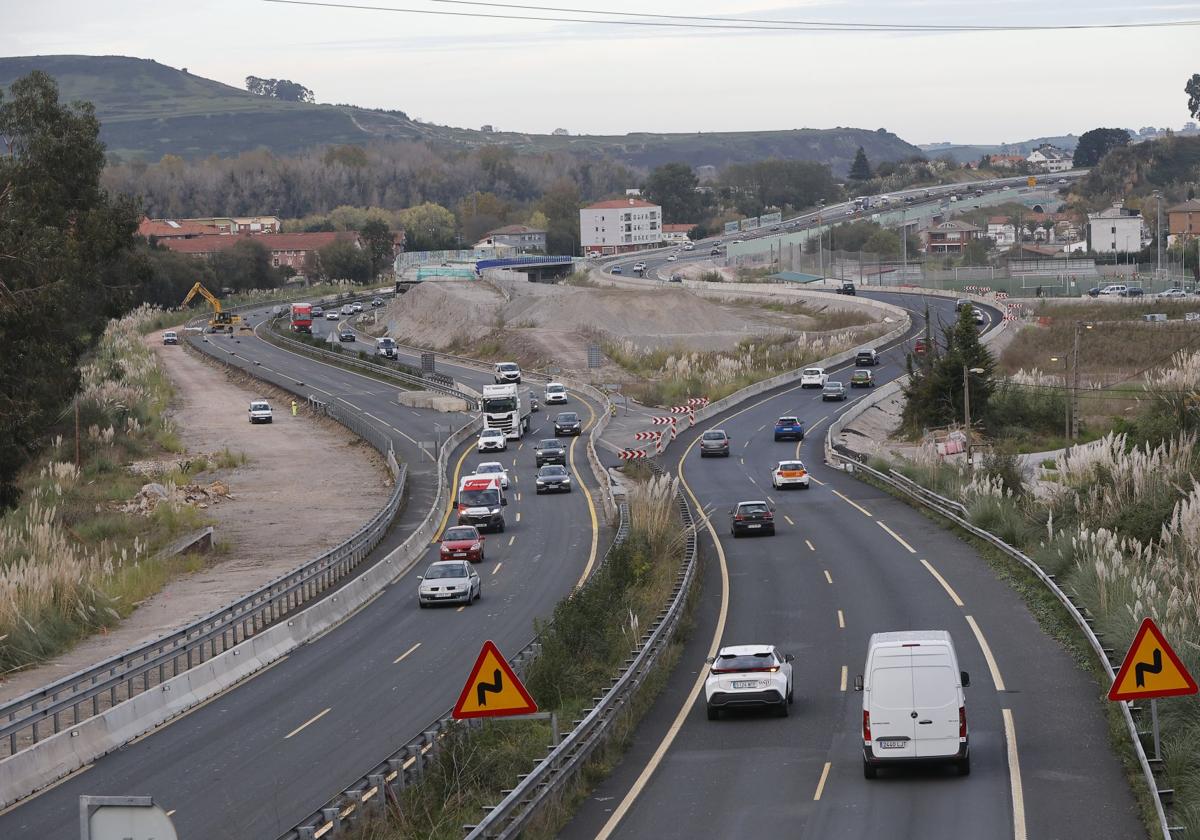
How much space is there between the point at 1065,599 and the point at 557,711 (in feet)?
42.1

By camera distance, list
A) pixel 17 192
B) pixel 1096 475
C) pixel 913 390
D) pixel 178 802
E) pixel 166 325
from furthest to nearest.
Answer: pixel 166 325, pixel 913 390, pixel 17 192, pixel 1096 475, pixel 178 802

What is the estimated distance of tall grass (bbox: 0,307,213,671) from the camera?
1459 inches

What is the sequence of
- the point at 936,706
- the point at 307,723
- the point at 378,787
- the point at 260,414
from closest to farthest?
1. the point at 378,787
2. the point at 936,706
3. the point at 307,723
4. the point at 260,414

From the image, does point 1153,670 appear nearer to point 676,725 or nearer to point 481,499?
point 676,725

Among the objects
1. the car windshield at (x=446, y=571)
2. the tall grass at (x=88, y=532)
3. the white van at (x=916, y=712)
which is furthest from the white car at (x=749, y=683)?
the tall grass at (x=88, y=532)

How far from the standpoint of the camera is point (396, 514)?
2164 inches

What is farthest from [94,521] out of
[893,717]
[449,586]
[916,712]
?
[916,712]

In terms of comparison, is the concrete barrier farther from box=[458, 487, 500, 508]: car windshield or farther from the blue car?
the blue car

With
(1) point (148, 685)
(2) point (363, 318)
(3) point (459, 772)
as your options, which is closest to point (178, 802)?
(3) point (459, 772)

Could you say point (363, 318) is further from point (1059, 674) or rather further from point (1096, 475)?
point (1059, 674)

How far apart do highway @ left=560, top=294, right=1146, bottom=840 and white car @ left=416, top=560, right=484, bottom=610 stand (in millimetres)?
6196

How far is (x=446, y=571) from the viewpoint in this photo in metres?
40.0

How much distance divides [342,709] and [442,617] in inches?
407

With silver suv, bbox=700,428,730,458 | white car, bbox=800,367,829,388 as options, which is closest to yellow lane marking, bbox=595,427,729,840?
silver suv, bbox=700,428,730,458
